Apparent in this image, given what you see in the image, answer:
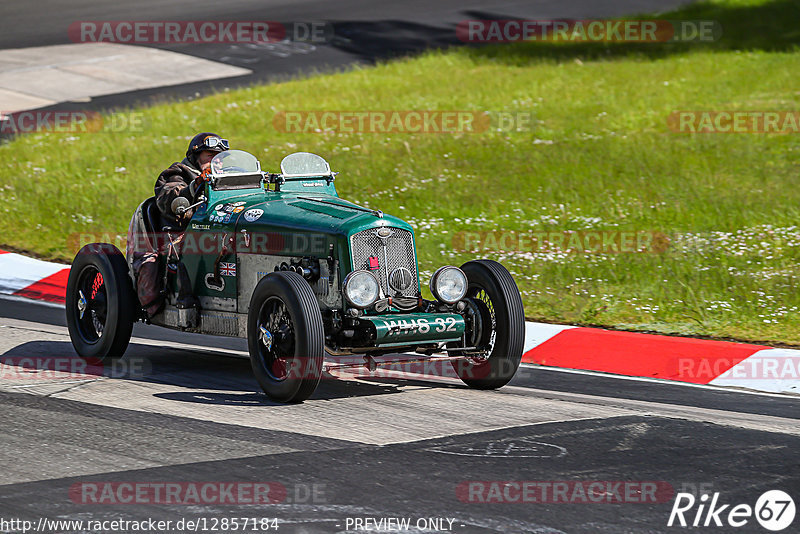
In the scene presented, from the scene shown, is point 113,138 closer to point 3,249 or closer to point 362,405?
point 3,249

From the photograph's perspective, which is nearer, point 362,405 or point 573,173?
point 362,405

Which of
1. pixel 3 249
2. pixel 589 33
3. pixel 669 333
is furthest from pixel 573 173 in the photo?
pixel 589 33

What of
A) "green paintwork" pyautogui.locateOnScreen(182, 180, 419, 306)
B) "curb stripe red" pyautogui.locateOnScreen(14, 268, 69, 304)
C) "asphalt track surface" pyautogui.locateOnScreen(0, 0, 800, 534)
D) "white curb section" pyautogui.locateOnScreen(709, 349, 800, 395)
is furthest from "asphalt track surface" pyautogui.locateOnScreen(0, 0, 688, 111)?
"white curb section" pyautogui.locateOnScreen(709, 349, 800, 395)

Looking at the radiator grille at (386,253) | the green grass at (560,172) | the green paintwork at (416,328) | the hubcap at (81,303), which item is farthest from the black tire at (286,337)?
the green grass at (560,172)

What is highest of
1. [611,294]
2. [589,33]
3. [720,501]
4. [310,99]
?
[589,33]

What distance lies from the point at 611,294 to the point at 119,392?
479cm

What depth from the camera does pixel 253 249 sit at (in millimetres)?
7691

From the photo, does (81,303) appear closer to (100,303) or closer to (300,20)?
(100,303)

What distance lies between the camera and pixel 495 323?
297 inches

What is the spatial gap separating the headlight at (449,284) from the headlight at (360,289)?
499 mm

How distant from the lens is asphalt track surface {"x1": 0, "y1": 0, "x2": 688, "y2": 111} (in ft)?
75.5

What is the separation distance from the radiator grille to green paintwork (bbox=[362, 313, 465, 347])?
0.28 m

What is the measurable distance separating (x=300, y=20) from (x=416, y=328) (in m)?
21.7

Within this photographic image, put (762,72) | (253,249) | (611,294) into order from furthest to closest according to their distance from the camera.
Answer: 1. (762,72)
2. (611,294)
3. (253,249)
